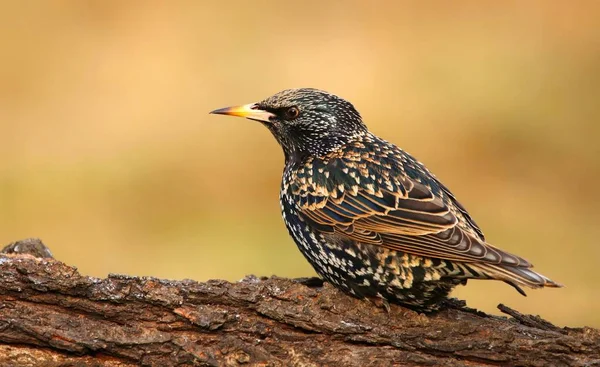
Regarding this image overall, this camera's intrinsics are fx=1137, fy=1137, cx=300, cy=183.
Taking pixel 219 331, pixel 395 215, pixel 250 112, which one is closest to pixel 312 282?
pixel 395 215

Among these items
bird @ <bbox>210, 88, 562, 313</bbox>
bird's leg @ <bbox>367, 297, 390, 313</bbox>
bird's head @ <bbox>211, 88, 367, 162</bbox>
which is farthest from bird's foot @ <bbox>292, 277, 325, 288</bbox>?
bird's head @ <bbox>211, 88, 367, 162</bbox>

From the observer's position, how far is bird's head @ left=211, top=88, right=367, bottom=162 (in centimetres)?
810

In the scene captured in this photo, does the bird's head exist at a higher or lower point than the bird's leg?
higher

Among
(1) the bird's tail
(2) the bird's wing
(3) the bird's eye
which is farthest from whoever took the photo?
(3) the bird's eye

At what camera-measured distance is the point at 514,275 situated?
6.70 metres

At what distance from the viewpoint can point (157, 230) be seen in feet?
52.8

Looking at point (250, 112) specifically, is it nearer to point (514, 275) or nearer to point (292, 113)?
point (292, 113)

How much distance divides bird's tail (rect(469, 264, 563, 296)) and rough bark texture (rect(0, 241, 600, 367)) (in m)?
0.36

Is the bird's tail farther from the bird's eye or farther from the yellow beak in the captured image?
the yellow beak

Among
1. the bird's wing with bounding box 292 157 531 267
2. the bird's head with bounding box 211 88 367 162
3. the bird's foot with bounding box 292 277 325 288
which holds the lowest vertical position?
the bird's foot with bounding box 292 277 325 288

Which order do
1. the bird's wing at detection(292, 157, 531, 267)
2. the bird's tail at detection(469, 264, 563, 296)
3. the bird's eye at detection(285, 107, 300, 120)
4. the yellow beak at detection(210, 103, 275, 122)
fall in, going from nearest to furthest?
the bird's tail at detection(469, 264, 563, 296) → the bird's wing at detection(292, 157, 531, 267) → the yellow beak at detection(210, 103, 275, 122) → the bird's eye at detection(285, 107, 300, 120)

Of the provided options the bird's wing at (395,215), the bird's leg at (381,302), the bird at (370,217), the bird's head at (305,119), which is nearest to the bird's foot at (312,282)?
the bird at (370,217)

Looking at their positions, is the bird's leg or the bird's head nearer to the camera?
the bird's leg

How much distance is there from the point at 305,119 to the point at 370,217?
1154 millimetres
